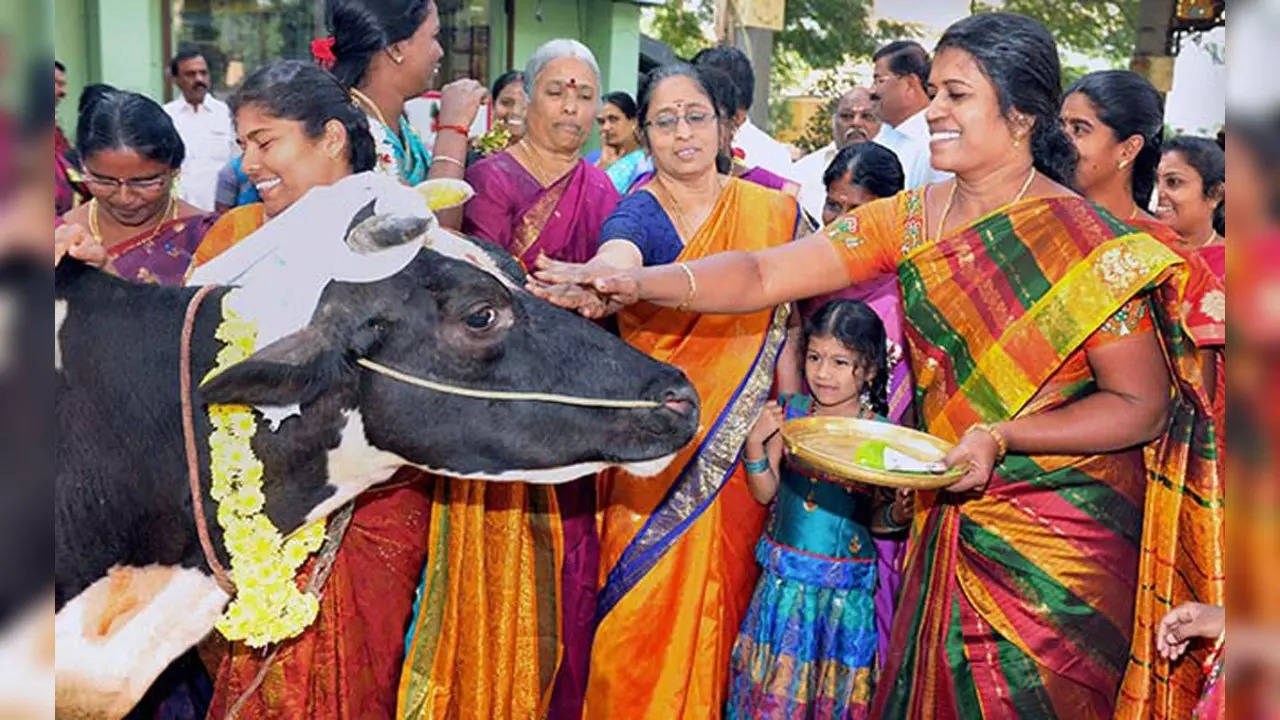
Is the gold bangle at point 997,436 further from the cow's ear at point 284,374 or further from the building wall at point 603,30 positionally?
Answer: the building wall at point 603,30

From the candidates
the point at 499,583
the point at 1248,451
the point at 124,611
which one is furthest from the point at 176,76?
the point at 1248,451

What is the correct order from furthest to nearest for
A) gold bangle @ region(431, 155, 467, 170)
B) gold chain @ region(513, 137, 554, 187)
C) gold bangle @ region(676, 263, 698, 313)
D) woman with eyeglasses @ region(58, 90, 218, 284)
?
gold chain @ region(513, 137, 554, 187), gold bangle @ region(431, 155, 467, 170), woman with eyeglasses @ region(58, 90, 218, 284), gold bangle @ region(676, 263, 698, 313)

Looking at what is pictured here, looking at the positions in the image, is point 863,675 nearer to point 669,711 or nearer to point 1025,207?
point 669,711

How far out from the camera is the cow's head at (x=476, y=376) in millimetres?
2529

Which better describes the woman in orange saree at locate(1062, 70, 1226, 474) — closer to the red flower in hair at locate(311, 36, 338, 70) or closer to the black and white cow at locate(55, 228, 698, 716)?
the black and white cow at locate(55, 228, 698, 716)

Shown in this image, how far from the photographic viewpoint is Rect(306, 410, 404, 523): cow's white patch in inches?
103

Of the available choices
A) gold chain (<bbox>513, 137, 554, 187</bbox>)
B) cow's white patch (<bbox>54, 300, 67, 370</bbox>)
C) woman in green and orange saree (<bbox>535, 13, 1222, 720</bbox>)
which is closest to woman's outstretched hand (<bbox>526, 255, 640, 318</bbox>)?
woman in green and orange saree (<bbox>535, 13, 1222, 720</bbox>)

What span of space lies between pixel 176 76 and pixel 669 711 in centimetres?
729

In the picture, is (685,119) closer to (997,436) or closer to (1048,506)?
(997,436)

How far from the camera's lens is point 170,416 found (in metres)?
2.47

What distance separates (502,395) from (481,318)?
177 millimetres

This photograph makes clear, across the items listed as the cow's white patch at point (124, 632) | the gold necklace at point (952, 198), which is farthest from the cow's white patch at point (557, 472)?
the gold necklace at point (952, 198)

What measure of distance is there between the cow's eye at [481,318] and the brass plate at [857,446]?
0.83m

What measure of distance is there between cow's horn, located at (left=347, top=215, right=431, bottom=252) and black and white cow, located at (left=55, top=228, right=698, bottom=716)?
0.26ft
